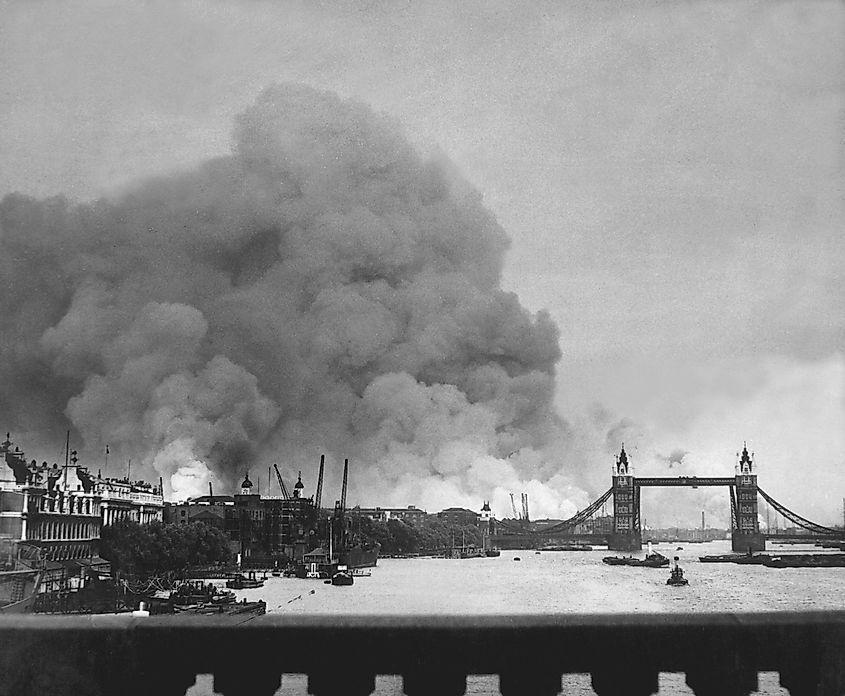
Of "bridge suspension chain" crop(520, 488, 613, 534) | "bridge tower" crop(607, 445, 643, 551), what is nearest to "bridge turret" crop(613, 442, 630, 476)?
"bridge tower" crop(607, 445, 643, 551)

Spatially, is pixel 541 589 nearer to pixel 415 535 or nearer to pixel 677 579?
pixel 415 535

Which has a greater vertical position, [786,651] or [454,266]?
[454,266]

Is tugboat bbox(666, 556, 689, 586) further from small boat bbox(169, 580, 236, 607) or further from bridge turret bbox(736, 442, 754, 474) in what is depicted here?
small boat bbox(169, 580, 236, 607)

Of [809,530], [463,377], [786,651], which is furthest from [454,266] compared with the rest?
[786,651]

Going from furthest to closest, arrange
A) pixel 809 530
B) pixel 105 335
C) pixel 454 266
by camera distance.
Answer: pixel 809 530, pixel 454 266, pixel 105 335

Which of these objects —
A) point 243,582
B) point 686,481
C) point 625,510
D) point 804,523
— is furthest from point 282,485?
point 804,523

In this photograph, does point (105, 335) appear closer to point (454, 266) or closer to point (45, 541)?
point (45, 541)

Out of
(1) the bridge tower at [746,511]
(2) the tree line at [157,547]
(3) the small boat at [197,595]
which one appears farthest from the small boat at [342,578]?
(1) the bridge tower at [746,511]
